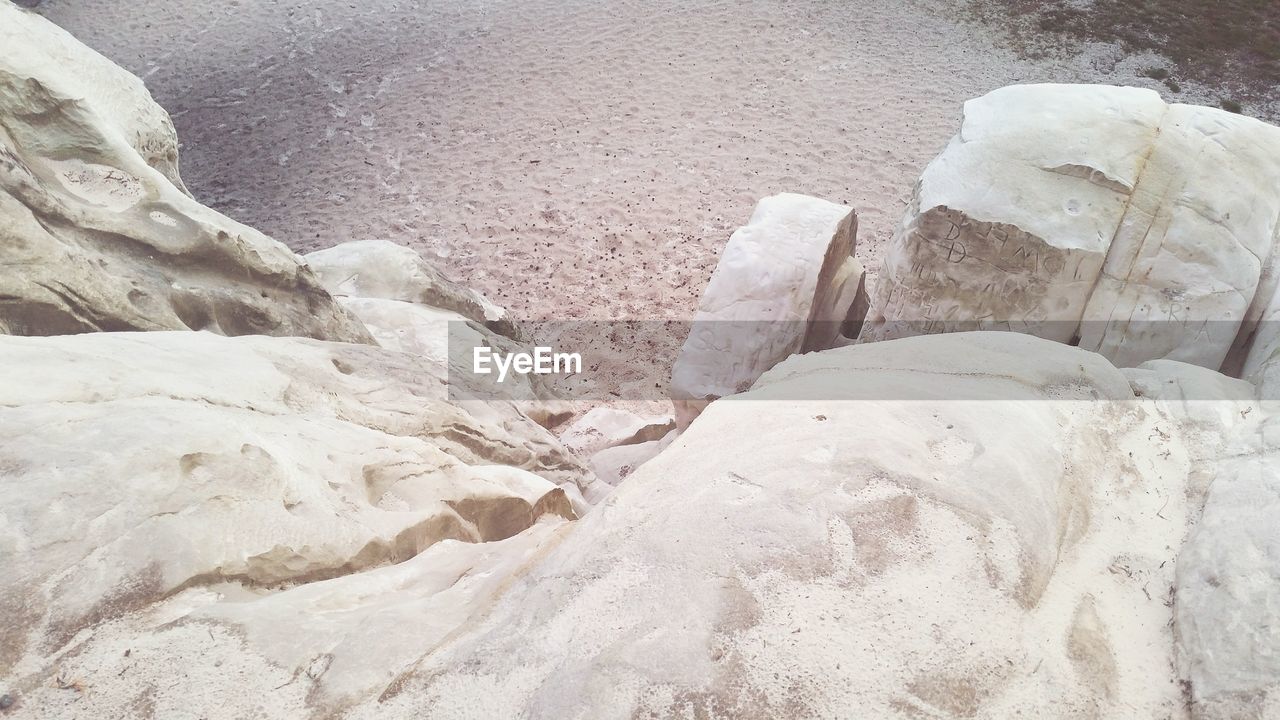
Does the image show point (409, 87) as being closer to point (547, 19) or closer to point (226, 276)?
point (547, 19)

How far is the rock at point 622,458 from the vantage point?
4.66 m

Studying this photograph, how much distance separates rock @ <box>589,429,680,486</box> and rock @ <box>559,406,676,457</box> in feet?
0.37

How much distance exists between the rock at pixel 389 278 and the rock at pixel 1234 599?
4162 millimetres

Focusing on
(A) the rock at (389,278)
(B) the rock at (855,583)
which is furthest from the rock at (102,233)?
(B) the rock at (855,583)

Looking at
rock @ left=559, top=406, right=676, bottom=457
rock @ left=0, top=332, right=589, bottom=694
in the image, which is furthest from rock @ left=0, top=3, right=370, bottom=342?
rock @ left=559, top=406, right=676, bottom=457

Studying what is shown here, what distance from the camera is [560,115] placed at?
815cm

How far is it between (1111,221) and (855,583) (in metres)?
2.66

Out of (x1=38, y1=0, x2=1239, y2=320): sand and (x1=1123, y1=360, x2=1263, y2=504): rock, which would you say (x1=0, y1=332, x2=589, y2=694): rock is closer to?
(x1=1123, y1=360, x2=1263, y2=504): rock

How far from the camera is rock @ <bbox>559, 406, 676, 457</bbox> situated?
505 centimetres

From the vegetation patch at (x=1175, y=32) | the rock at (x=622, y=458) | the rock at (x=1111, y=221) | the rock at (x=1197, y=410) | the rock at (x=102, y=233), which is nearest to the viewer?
the rock at (x=1197, y=410)

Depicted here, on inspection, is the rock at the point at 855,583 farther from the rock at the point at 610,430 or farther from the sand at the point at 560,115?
the sand at the point at 560,115

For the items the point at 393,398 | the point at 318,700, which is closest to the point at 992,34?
the point at 393,398

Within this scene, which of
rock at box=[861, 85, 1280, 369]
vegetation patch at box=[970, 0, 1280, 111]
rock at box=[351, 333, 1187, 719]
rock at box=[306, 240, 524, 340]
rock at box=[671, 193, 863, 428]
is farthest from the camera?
vegetation patch at box=[970, 0, 1280, 111]

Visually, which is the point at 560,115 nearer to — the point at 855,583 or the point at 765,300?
the point at 765,300
